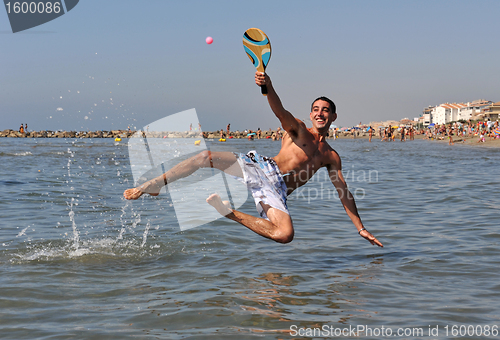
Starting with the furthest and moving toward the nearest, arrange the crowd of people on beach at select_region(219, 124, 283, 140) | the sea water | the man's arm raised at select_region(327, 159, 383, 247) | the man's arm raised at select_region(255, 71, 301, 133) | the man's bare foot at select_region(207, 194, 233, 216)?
1. the crowd of people on beach at select_region(219, 124, 283, 140)
2. the man's arm raised at select_region(327, 159, 383, 247)
3. the man's bare foot at select_region(207, 194, 233, 216)
4. the man's arm raised at select_region(255, 71, 301, 133)
5. the sea water

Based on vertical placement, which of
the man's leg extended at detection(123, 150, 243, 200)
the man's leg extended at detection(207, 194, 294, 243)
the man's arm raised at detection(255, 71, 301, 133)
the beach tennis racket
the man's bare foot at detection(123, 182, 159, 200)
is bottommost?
the man's leg extended at detection(207, 194, 294, 243)

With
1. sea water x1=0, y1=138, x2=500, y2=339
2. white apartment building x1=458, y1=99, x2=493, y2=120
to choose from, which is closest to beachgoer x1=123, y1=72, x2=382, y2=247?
sea water x1=0, y1=138, x2=500, y2=339

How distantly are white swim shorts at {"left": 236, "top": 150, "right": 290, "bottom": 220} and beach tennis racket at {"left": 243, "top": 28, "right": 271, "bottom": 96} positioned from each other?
1.08 meters

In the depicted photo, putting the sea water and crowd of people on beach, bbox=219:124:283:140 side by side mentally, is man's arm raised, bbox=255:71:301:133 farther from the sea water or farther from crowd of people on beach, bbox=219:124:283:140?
crowd of people on beach, bbox=219:124:283:140

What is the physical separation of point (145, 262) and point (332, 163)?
10.0 ft

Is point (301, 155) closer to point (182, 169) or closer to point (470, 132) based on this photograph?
point (182, 169)

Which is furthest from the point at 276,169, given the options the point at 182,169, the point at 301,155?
Result: the point at 182,169

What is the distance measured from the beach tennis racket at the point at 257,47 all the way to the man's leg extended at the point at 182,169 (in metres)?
1.09

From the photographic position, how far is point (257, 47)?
542cm

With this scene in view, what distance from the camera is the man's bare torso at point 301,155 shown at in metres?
6.01

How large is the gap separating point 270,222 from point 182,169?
4.43ft

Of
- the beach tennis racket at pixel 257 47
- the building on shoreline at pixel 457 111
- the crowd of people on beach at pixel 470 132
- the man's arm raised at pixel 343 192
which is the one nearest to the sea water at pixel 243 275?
the man's arm raised at pixel 343 192

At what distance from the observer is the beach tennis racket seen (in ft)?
17.7

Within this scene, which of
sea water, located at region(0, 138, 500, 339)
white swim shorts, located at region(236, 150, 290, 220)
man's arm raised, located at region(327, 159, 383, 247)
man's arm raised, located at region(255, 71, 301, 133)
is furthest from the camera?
man's arm raised, located at region(327, 159, 383, 247)
